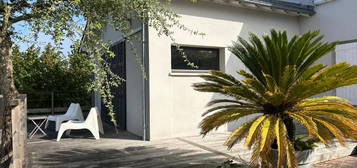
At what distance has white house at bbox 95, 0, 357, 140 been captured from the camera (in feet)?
22.0

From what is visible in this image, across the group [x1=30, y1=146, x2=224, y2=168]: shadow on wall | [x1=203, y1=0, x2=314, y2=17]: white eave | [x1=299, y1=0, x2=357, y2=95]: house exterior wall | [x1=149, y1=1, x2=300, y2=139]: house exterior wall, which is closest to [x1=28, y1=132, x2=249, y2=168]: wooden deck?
[x1=30, y1=146, x2=224, y2=168]: shadow on wall

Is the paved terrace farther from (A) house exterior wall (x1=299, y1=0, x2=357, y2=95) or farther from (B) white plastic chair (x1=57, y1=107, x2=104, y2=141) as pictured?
(A) house exterior wall (x1=299, y1=0, x2=357, y2=95)

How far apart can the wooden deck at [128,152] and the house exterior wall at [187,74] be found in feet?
1.64

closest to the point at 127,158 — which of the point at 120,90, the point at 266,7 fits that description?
the point at 120,90

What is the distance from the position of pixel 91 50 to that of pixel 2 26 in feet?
3.68

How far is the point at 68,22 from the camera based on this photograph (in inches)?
123

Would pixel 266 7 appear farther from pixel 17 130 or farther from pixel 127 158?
pixel 17 130

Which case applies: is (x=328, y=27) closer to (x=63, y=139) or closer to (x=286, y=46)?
(x=286, y=46)

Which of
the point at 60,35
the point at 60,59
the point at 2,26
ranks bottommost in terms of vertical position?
the point at 60,59

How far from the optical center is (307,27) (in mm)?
9062

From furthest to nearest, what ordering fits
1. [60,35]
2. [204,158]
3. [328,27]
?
1. [328,27]
2. [204,158]
3. [60,35]

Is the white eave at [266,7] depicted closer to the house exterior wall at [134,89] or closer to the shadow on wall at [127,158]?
the house exterior wall at [134,89]

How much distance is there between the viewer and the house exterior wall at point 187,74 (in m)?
6.69

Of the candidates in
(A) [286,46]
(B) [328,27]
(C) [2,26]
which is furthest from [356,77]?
(B) [328,27]
